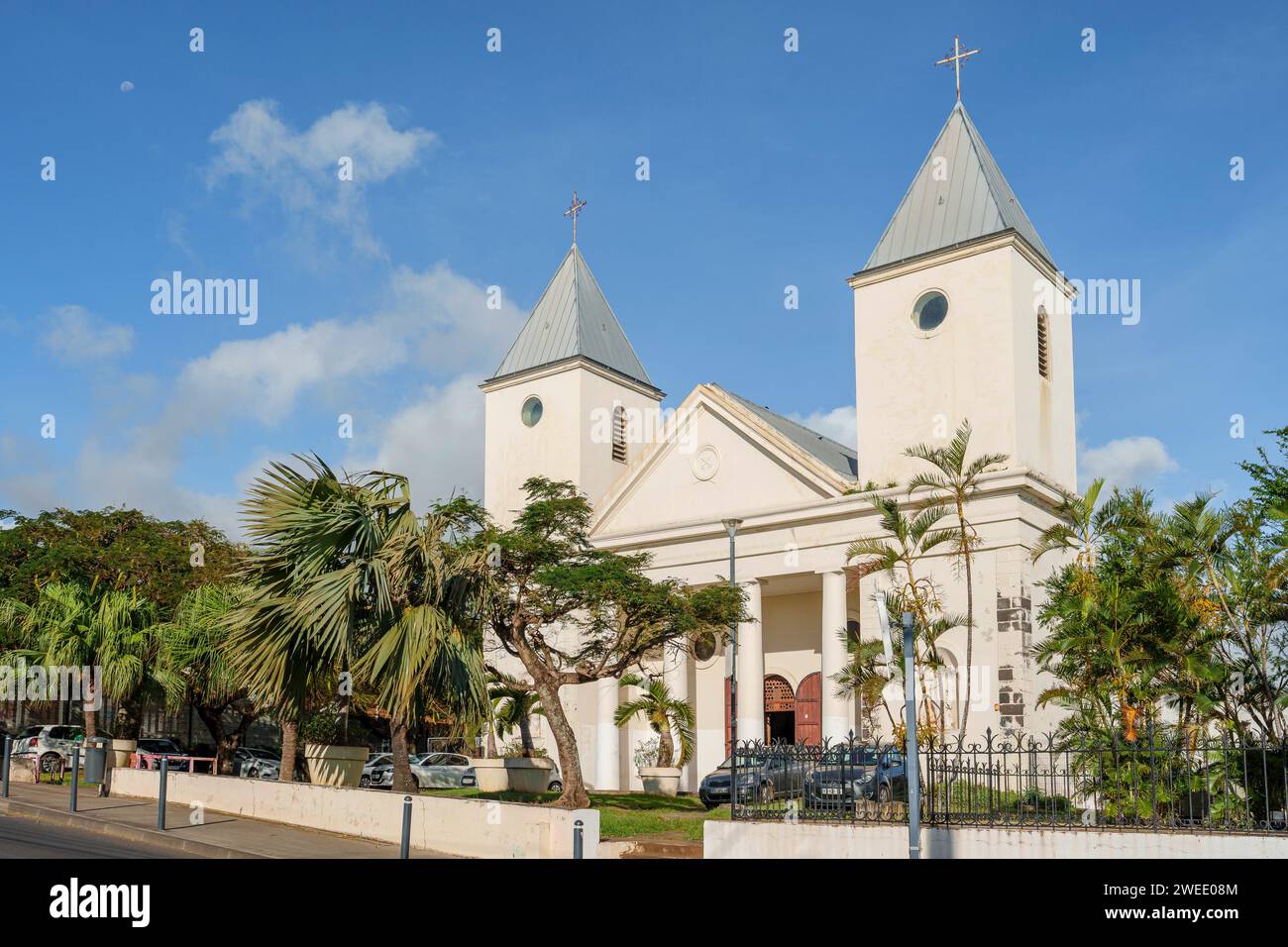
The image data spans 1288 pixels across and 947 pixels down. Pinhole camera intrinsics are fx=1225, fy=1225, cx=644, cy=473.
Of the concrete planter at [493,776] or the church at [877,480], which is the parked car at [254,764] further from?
the church at [877,480]

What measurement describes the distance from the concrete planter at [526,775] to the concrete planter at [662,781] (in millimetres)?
4280

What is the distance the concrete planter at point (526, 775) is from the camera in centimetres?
2964

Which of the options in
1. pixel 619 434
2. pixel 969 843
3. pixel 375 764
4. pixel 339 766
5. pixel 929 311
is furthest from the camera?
pixel 619 434

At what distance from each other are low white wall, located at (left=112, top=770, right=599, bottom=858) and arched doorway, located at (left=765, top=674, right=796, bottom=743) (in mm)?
19006

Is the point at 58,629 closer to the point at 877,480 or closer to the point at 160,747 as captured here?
the point at 160,747

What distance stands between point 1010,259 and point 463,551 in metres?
17.8

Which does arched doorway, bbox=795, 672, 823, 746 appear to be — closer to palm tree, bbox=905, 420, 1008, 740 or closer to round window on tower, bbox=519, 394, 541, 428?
palm tree, bbox=905, 420, 1008, 740

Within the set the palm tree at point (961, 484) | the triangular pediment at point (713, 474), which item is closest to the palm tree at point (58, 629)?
the triangular pediment at point (713, 474)

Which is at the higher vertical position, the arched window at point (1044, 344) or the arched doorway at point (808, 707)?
the arched window at point (1044, 344)

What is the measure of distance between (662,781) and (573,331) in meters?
16.3

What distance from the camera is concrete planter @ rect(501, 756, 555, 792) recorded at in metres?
29.6

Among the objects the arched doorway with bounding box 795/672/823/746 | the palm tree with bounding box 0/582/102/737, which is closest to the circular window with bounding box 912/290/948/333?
the arched doorway with bounding box 795/672/823/746
